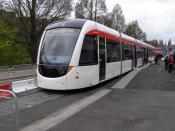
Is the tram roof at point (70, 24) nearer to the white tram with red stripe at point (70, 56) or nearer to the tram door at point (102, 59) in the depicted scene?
the white tram with red stripe at point (70, 56)

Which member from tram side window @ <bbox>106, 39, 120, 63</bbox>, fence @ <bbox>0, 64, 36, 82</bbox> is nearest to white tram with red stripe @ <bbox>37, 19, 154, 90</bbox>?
tram side window @ <bbox>106, 39, 120, 63</bbox>

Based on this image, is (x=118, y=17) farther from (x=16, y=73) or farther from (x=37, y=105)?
(x=37, y=105)

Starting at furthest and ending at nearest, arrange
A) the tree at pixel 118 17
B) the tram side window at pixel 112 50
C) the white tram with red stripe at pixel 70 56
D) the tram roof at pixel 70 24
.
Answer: the tree at pixel 118 17
the tram side window at pixel 112 50
the tram roof at pixel 70 24
the white tram with red stripe at pixel 70 56

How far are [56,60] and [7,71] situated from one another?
8.91m

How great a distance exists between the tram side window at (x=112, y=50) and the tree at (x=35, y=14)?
78.6 feet

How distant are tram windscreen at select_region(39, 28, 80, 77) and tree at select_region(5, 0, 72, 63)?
2833cm

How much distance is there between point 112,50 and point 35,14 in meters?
26.0

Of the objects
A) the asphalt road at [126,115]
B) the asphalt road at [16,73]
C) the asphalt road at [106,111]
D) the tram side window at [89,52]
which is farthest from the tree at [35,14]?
the asphalt road at [126,115]

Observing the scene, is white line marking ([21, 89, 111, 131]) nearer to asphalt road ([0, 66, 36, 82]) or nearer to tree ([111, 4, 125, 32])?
asphalt road ([0, 66, 36, 82])

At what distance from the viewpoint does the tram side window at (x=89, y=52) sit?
12711mm

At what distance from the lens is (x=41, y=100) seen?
10.9 metres

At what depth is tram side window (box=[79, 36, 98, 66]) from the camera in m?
12.7

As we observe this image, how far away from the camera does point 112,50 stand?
56.2ft

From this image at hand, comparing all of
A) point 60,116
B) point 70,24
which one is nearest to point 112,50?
point 70,24
